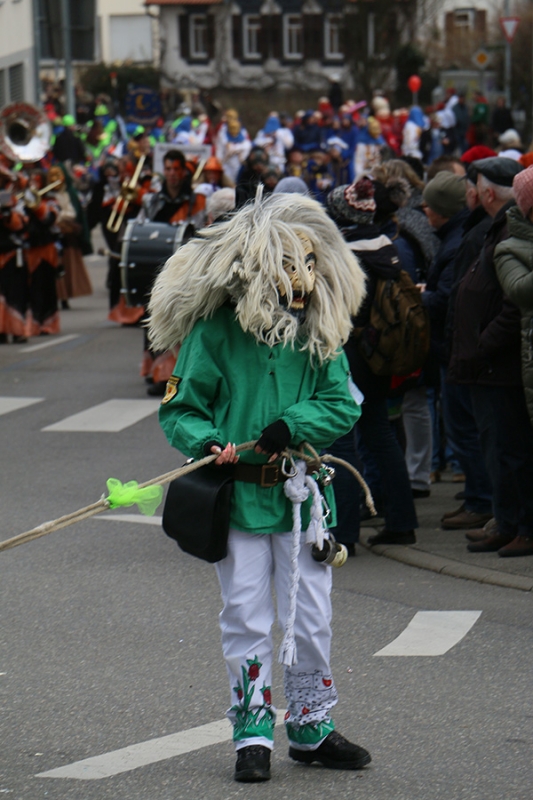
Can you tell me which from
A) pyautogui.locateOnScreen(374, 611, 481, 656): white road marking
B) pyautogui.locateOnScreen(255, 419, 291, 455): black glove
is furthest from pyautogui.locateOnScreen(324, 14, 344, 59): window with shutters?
pyautogui.locateOnScreen(255, 419, 291, 455): black glove

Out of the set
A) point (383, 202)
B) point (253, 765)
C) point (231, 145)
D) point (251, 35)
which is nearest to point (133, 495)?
point (253, 765)

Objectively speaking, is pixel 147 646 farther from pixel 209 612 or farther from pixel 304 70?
pixel 304 70

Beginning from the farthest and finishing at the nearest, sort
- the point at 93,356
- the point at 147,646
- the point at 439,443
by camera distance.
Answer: the point at 93,356 → the point at 439,443 → the point at 147,646

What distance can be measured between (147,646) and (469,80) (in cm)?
3846

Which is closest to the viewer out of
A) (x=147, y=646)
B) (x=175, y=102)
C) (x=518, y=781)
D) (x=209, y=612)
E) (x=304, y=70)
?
(x=518, y=781)

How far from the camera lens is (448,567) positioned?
6992 mm

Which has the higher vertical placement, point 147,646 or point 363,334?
point 363,334

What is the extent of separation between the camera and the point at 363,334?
717 cm

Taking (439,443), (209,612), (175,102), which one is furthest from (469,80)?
(209,612)

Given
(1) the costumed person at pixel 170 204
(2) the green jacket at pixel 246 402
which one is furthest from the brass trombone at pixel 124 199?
(2) the green jacket at pixel 246 402

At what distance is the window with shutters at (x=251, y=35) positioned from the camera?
81062 millimetres

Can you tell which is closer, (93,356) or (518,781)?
(518,781)

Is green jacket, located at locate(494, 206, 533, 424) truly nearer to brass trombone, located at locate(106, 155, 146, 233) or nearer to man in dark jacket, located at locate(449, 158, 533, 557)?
man in dark jacket, located at locate(449, 158, 533, 557)

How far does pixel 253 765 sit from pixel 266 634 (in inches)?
14.9
